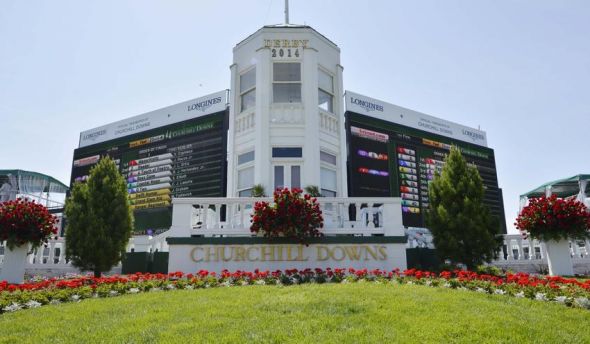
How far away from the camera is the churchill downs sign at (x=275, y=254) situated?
953 centimetres

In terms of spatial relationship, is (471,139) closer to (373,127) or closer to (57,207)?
(373,127)

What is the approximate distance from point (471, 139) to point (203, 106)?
17.1m

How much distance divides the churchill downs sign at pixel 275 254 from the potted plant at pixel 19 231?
115 inches

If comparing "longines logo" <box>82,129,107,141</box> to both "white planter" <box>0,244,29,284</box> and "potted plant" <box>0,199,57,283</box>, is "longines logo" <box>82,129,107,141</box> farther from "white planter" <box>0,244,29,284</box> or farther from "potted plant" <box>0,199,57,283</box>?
"white planter" <box>0,244,29,284</box>

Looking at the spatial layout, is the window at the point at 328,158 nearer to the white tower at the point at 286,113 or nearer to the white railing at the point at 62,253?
the white tower at the point at 286,113

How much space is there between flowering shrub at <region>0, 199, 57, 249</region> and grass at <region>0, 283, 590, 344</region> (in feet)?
14.5

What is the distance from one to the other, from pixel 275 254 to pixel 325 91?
7.47m

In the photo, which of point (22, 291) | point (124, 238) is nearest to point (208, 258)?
point (124, 238)

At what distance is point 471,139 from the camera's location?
27844 millimetres

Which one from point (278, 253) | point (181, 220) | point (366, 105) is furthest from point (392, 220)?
point (366, 105)

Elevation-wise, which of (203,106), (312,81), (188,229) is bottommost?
(188,229)

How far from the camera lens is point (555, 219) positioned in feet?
31.9

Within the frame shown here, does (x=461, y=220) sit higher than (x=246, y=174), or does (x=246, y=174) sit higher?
(x=246, y=174)

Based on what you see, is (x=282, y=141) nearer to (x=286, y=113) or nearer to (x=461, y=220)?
(x=286, y=113)
